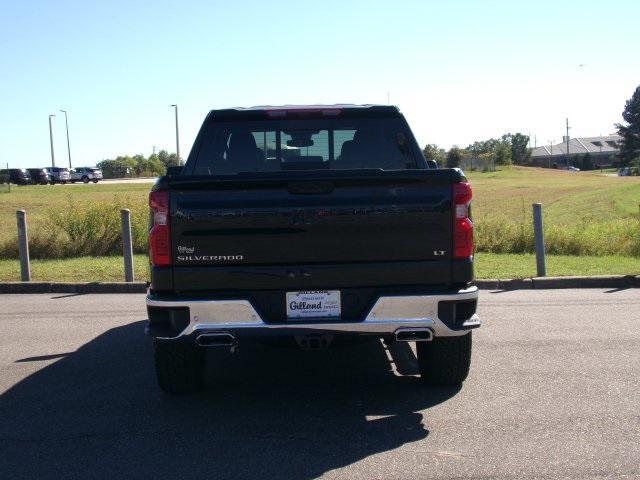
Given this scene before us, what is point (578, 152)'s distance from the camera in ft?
502

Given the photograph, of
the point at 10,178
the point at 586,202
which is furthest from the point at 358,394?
the point at 10,178

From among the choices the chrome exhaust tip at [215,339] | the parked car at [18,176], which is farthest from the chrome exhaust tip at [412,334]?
the parked car at [18,176]

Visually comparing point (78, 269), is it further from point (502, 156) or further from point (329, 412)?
point (502, 156)

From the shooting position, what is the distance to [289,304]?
4711 mm

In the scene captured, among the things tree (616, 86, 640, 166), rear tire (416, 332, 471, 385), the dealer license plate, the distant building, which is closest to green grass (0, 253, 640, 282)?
rear tire (416, 332, 471, 385)

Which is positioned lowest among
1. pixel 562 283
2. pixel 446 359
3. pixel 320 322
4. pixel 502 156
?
pixel 562 283

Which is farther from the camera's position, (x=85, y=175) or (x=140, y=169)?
(x=140, y=169)

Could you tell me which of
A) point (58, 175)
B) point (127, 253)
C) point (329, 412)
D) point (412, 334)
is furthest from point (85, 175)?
point (412, 334)

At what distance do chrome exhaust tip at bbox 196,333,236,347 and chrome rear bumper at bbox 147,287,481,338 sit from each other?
0.02 meters

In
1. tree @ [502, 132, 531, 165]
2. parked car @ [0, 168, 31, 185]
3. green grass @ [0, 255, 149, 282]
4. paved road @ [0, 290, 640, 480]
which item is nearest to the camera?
paved road @ [0, 290, 640, 480]

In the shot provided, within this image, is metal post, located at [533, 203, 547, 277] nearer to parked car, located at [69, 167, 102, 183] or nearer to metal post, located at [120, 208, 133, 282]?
metal post, located at [120, 208, 133, 282]

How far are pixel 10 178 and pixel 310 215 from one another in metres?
66.5

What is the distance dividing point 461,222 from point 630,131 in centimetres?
11781

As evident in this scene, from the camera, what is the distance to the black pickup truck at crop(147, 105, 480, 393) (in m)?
4.61
